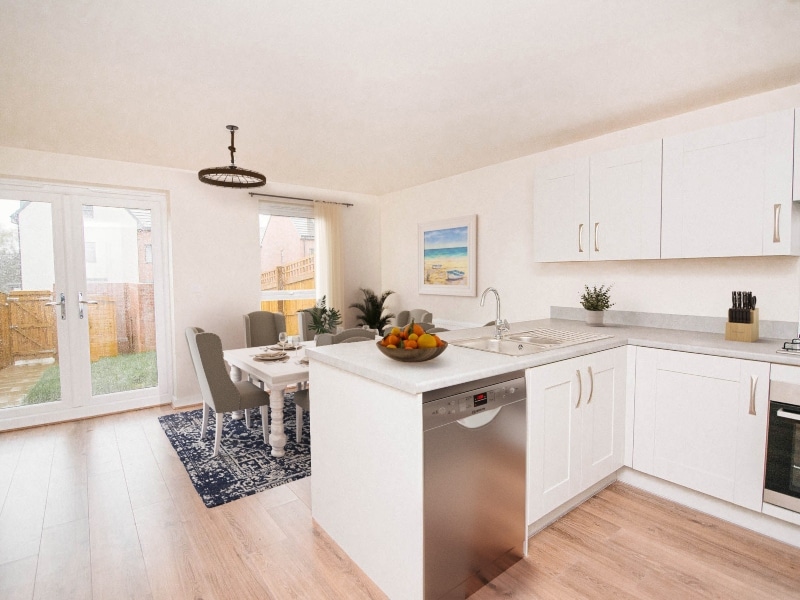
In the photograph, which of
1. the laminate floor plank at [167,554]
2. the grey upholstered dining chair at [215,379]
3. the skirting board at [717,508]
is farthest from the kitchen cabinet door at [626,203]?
the laminate floor plank at [167,554]

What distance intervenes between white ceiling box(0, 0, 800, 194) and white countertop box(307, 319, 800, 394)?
154 cm

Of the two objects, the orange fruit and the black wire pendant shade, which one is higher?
the black wire pendant shade

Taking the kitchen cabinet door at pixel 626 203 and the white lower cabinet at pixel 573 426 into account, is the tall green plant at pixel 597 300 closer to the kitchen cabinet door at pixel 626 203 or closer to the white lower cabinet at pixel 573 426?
the kitchen cabinet door at pixel 626 203

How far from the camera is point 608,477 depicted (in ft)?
8.43

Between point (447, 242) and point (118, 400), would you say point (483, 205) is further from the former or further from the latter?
point (118, 400)

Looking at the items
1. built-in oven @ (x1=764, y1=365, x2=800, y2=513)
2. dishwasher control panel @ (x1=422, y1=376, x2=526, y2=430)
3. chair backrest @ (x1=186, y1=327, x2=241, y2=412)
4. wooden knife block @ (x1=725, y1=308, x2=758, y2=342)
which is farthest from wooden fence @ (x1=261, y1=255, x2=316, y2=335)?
built-in oven @ (x1=764, y1=365, x2=800, y2=513)

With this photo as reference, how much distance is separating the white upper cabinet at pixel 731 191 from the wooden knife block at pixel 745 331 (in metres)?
0.39

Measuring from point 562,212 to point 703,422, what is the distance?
5.72ft

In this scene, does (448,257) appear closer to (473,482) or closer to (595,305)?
(595,305)

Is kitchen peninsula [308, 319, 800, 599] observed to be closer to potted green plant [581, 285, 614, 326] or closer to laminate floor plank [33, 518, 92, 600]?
potted green plant [581, 285, 614, 326]

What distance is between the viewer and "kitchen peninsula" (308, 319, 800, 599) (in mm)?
1529

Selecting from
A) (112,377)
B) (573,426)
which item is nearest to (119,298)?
(112,377)

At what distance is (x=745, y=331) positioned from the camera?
2357 mm

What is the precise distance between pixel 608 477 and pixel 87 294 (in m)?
4.90
